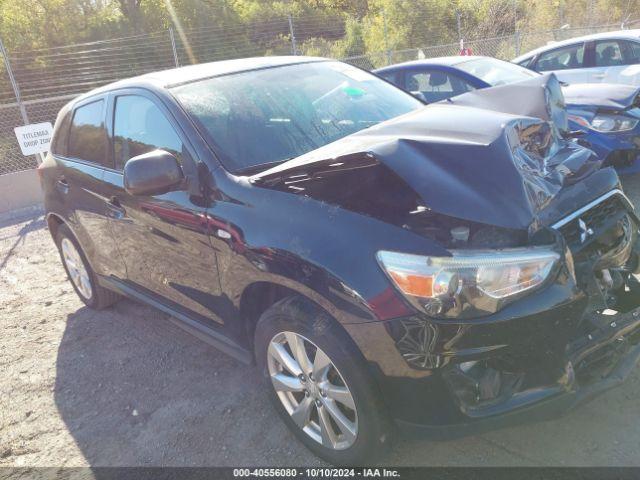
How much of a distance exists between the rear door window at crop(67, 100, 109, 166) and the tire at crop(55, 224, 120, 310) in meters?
0.76

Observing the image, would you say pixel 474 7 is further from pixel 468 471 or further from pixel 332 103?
pixel 468 471

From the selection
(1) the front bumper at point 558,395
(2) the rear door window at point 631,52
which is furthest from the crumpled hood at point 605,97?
(1) the front bumper at point 558,395

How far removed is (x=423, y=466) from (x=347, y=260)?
1.06 m

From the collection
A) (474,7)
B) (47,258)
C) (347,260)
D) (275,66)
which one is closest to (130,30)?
(474,7)

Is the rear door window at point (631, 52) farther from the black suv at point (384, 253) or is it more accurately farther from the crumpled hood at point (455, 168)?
the crumpled hood at point (455, 168)

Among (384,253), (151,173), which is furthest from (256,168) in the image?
(384,253)

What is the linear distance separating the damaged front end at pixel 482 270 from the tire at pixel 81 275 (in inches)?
103

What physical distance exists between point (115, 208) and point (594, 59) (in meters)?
7.80

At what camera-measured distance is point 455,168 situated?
6.97ft

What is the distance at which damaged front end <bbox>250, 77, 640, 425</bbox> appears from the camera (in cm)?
196

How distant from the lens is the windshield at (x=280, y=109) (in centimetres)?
283

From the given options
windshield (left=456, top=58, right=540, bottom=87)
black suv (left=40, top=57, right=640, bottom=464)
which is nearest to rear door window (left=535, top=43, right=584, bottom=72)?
windshield (left=456, top=58, right=540, bottom=87)

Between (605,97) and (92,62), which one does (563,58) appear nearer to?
(605,97)

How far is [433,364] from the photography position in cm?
197
